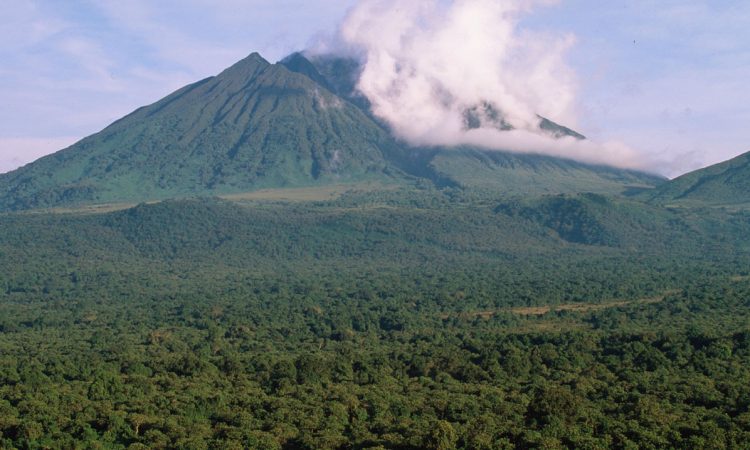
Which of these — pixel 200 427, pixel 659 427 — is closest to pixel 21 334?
pixel 200 427

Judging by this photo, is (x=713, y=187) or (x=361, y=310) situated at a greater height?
(x=713, y=187)

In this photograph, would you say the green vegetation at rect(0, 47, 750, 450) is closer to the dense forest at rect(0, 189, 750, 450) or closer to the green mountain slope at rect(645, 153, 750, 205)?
the dense forest at rect(0, 189, 750, 450)

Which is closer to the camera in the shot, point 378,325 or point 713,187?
point 378,325

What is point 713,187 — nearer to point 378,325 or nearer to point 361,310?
point 361,310

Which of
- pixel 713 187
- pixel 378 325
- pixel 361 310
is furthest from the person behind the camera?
Result: pixel 713 187

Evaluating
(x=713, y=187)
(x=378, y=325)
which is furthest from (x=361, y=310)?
(x=713, y=187)

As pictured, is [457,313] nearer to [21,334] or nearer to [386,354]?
[386,354]

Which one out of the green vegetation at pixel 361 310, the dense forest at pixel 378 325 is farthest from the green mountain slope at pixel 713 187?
the dense forest at pixel 378 325
